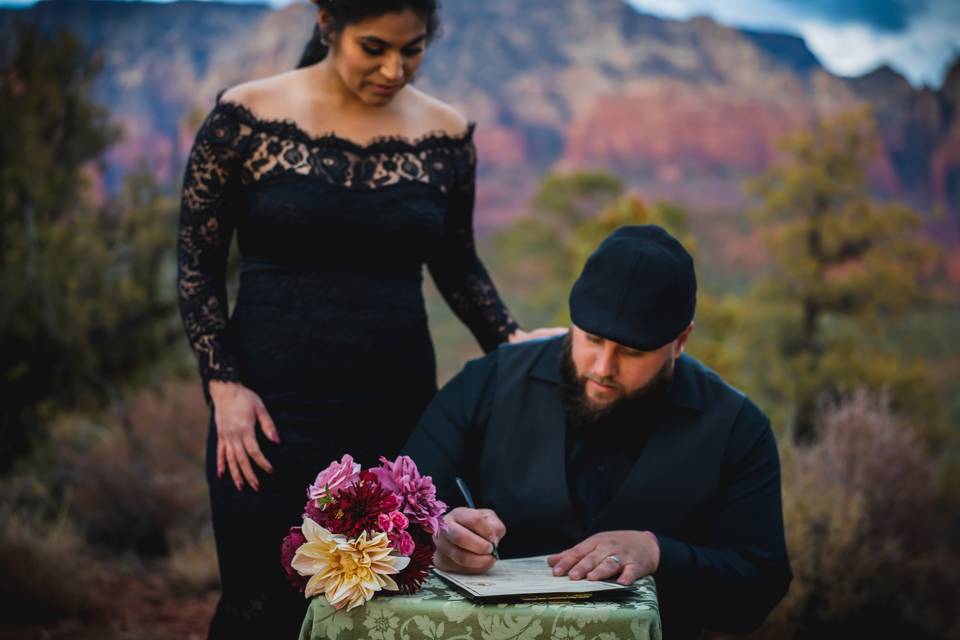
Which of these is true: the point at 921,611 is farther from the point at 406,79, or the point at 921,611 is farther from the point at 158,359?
the point at 158,359

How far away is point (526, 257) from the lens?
1166 inches

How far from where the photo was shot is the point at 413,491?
1.89 meters

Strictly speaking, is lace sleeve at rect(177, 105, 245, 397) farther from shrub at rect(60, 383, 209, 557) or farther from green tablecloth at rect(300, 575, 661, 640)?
shrub at rect(60, 383, 209, 557)

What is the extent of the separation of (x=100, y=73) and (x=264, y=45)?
42858 mm

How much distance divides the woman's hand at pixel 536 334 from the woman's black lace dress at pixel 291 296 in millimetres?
416

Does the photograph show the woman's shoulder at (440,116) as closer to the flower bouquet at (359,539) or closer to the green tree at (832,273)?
the flower bouquet at (359,539)

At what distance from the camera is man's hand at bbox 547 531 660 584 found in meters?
1.99

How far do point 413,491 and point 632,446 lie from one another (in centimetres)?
89

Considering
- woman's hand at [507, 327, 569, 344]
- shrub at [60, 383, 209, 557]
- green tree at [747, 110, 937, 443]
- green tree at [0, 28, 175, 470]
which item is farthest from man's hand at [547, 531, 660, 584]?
green tree at [747, 110, 937, 443]

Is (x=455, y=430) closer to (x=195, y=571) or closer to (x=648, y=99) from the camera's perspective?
(x=195, y=571)

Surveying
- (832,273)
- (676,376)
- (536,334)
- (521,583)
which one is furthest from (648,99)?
(521,583)

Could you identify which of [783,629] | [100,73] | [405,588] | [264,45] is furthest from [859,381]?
[264,45]

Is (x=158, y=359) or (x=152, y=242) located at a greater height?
(x=152, y=242)

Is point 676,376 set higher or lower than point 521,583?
higher
